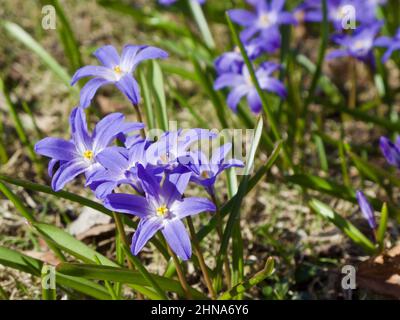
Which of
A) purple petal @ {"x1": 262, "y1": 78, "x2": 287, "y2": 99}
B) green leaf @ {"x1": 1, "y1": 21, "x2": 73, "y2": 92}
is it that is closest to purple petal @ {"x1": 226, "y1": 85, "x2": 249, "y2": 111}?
purple petal @ {"x1": 262, "y1": 78, "x2": 287, "y2": 99}

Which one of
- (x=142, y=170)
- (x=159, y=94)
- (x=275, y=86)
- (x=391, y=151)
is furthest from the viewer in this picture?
(x=275, y=86)

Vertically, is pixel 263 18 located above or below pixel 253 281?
above

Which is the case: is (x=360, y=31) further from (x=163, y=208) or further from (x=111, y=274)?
(x=111, y=274)

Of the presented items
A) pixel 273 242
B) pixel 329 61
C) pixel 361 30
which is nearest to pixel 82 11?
pixel 329 61

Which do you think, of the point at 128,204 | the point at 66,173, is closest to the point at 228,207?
the point at 128,204
